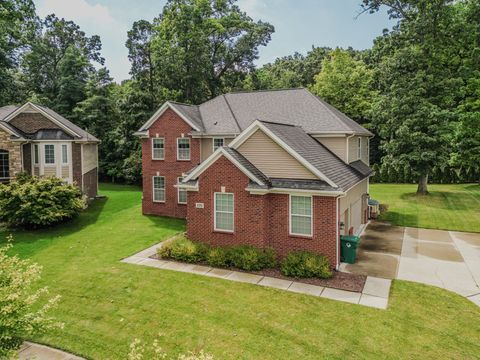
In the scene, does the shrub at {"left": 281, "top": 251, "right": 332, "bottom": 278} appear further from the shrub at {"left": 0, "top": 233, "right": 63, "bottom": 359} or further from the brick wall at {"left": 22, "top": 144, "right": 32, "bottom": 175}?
the brick wall at {"left": 22, "top": 144, "right": 32, "bottom": 175}

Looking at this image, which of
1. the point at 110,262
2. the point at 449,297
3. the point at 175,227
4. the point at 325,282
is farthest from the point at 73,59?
the point at 449,297

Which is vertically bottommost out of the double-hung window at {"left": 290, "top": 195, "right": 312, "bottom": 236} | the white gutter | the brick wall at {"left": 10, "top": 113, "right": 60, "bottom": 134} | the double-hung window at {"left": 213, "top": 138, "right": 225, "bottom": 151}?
the double-hung window at {"left": 290, "top": 195, "right": 312, "bottom": 236}

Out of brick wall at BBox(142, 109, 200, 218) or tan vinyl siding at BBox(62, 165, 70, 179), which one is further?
tan vinyl siding at BBox(62, 165, 70, 179)

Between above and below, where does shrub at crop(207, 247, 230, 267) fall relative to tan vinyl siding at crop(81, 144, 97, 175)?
below

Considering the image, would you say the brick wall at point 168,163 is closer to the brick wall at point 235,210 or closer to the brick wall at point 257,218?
the brick wall at point 235,210

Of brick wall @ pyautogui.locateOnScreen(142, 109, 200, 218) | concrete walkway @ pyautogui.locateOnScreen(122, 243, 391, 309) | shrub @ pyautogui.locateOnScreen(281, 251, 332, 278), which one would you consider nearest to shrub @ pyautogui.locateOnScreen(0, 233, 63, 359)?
concrete walkway @ pyautogui.locateOnScreen(122, 243, 391, 309)

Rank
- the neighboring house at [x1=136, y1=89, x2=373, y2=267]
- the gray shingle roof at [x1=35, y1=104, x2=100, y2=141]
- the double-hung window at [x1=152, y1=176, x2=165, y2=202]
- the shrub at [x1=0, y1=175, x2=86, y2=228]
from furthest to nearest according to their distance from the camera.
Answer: the gray shingle roof at [x1=35, y1=104, x2=100, y2=141] → the double-hung window at [x1=152, y1=176, x2=165, y2=202] → the shrub at [x1=0, y1=175, x2=86, y2=228] → the neighboring house at [x1=136, y1=89, x2=373, y2=267]

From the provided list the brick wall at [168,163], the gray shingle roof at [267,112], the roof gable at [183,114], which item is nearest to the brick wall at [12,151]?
the brick wall at [168,163]
